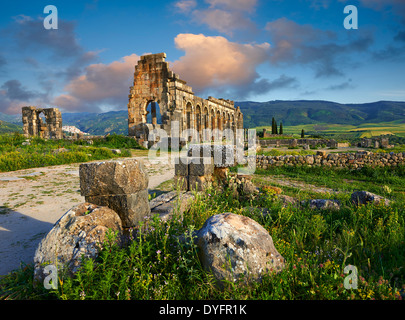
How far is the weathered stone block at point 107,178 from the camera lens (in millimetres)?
3566

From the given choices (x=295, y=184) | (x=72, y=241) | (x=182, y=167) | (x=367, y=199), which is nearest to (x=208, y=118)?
(x=295, y=184)

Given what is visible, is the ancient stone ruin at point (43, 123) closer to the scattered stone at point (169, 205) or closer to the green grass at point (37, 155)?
the green grass at point (37, 155)

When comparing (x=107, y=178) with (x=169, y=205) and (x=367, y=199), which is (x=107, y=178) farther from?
(x=367, y=199)

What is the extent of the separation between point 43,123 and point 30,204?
81.7 ft

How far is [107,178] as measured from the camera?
356cm

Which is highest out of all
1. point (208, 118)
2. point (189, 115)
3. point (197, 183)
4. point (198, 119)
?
point (208, 118)

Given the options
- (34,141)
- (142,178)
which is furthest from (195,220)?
(34,141)

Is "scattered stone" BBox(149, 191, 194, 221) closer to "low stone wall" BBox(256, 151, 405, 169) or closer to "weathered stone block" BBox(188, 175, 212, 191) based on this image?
"weathered stone block" BBox(188, 175, 212, 191)

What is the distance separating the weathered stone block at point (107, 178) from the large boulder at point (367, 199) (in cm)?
472

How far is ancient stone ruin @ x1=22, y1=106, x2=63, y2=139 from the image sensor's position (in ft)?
81.7

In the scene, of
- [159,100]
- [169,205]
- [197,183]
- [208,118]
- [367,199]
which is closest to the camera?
[169,205]

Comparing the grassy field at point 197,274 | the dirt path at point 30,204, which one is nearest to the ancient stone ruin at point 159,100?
the dirt path at point 30,204
